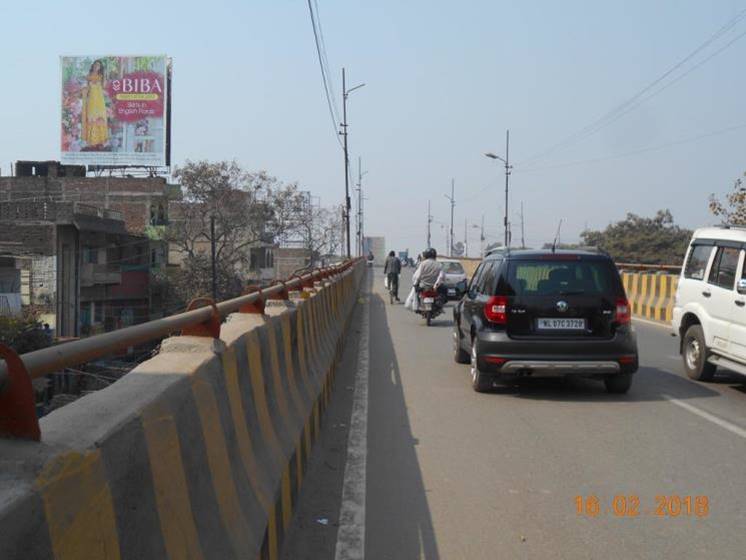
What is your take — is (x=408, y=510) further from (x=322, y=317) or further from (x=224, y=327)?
(x=322, y=317)

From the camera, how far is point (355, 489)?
546 centimetres

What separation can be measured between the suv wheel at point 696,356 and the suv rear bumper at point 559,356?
4.79 feet

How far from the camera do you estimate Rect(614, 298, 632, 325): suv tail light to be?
29.2ft

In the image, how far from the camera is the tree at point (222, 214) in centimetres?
4295

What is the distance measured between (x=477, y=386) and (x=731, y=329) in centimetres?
297

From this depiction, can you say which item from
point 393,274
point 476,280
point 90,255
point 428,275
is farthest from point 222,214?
point 476,280

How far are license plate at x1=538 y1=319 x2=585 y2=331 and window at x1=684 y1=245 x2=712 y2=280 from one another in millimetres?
2191

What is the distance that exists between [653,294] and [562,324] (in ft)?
42.3

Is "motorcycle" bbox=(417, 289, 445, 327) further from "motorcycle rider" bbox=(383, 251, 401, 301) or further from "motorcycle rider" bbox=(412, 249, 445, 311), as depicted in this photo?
"motorcycle rider" bbox=(383, 251, 401, 301)

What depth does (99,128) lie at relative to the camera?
50.4 metres

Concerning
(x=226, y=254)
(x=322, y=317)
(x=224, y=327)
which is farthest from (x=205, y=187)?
(x=224, y=327)

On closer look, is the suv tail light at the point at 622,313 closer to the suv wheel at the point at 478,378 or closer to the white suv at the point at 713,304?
the white suv at the point at 713,304

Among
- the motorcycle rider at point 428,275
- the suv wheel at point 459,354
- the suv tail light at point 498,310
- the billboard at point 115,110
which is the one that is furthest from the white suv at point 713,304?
the billboard at point 115,110

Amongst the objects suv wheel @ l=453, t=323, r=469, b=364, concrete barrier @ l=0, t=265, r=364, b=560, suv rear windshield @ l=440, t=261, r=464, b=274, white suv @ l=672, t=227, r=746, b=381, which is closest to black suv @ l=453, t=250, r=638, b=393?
white suv @ l=672, t=227, r=746, b=381
